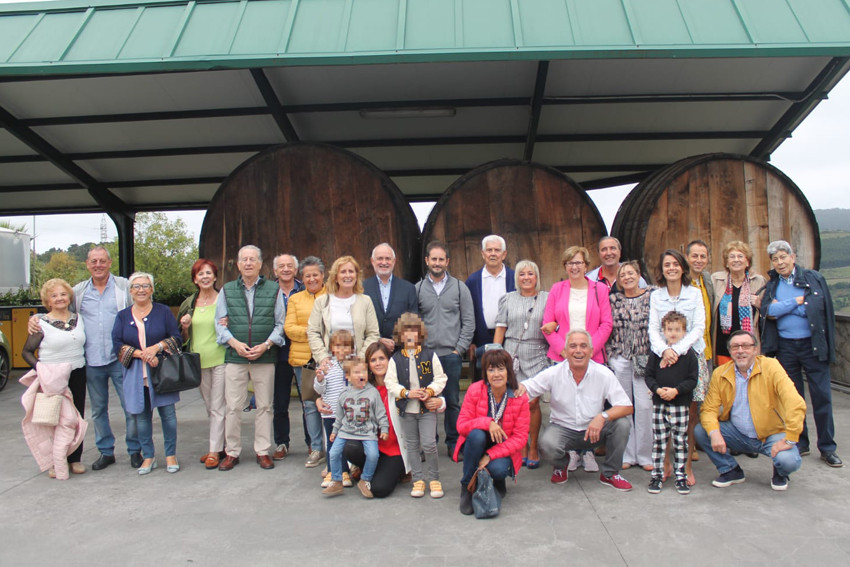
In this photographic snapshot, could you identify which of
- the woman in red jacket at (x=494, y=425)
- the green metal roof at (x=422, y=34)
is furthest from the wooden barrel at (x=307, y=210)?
the woman in red jacket at (x=494, y=425)

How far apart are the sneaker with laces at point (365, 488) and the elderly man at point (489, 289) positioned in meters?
1.32

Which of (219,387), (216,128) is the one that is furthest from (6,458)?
(216,128)

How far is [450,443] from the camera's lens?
4543mm

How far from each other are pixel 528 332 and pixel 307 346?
1.54 m

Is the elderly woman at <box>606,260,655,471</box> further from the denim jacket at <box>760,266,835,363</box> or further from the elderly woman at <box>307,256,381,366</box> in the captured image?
the elderly woman at <box>307,256,381,366</box>

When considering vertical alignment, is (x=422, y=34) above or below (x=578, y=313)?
above

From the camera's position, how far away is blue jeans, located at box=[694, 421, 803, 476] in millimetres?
3619

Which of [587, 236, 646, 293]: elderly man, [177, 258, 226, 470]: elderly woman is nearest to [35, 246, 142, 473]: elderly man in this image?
[177, 258, 226, 470]: elderly woman

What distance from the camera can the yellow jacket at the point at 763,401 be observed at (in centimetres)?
365

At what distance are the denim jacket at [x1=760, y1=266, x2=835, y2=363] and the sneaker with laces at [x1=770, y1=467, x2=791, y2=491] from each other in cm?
101

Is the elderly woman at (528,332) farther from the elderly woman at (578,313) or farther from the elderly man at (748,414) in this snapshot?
the elderly man at (748,414)

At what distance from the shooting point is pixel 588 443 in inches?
151

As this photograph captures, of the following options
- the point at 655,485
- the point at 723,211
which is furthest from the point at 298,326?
the point at 723,211

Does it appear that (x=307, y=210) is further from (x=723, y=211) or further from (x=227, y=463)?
(x=723, y=211)
